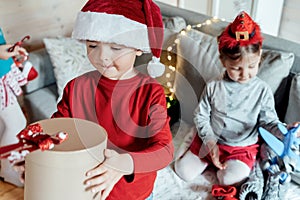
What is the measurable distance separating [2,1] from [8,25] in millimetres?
116

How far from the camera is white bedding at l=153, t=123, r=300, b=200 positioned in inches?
53.7

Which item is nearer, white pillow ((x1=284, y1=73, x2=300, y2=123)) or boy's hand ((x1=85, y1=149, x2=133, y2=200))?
boy's hand ((x1=85, y1=149, x2=133, y2=200))

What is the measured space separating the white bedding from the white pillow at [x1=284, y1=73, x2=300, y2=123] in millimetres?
219

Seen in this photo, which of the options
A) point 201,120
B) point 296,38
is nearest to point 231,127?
point 201,120

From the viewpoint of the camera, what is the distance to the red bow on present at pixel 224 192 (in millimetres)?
1324

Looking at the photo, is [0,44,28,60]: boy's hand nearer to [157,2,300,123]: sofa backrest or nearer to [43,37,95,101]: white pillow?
[43,37,95,101]: white pillow

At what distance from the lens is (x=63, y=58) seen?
5.92 ft

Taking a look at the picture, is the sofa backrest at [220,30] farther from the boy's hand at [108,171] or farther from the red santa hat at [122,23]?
the boy's hand at [108,171]

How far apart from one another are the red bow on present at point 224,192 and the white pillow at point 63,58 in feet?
2.48

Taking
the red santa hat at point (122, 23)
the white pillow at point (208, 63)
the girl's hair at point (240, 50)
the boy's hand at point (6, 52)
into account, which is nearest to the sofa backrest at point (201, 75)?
the white pillow at point (208, 63)

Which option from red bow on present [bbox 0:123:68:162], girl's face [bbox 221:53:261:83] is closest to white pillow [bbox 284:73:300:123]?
girl's face [bbox 221:53:261:83]

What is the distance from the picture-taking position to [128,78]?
0.82 metres

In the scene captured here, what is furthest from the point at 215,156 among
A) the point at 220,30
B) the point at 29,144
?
the point at 29,144

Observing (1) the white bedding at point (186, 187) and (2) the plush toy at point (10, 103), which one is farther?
(2) the plush toy at point (10, 103)
